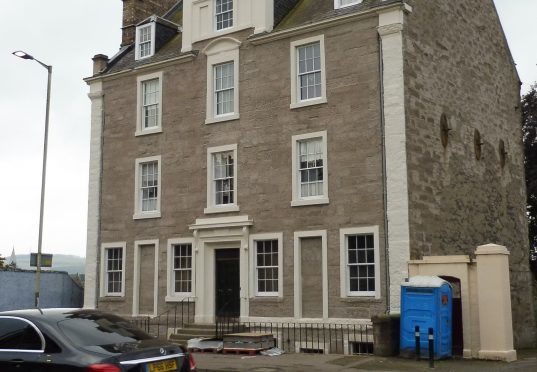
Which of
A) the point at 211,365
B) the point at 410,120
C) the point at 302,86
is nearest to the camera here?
the point at 211,365

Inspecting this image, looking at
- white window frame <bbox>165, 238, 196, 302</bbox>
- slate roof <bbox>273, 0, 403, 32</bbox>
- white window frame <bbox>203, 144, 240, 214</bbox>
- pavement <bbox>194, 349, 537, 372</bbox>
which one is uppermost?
slate roof <bbox>273, 0, 403, 32</bbox>

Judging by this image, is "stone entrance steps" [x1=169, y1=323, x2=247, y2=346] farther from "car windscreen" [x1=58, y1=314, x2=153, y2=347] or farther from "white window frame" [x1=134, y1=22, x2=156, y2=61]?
"car windscreen" [x1=58, y1=314, x2=153, y2=347]

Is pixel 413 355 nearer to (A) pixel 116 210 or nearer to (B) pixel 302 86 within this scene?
(B) pixel 302 86

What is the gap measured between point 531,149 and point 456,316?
1826 centimetres

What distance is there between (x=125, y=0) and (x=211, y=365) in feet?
59.1

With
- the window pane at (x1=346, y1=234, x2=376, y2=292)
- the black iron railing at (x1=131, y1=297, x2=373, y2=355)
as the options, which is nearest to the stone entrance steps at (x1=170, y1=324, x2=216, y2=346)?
the black iron railing at (x1=131, y1=297, x2=373, y2=355)

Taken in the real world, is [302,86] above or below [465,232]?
above

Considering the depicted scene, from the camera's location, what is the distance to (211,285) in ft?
75.4

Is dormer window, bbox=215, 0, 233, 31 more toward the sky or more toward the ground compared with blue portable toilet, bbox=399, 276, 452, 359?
more toward the sky

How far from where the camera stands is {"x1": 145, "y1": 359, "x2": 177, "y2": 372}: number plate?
837 centimetres

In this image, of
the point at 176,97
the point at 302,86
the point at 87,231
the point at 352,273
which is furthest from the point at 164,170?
the point at 352,273

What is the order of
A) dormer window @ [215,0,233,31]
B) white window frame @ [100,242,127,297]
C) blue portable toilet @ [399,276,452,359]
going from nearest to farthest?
1. blue portable toilet @ [399,276,452,359]
2. dormer window @ [215,0,233,31]
3. white window frame @ [100,242,127,297]

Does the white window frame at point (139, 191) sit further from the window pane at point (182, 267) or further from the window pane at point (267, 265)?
the window pane at point (267, 265)

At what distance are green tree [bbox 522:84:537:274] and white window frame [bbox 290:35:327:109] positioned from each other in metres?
16.2
